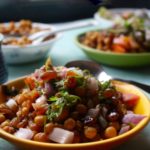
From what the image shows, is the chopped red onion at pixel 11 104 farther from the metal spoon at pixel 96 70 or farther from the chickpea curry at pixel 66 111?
the metal spoon at pixel 96 70

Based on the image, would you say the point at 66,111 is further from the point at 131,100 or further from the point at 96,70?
the point at 96,70

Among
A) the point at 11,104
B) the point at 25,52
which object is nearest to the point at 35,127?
the point at 11,104

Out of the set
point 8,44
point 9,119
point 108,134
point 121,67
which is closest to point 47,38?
point 8,44

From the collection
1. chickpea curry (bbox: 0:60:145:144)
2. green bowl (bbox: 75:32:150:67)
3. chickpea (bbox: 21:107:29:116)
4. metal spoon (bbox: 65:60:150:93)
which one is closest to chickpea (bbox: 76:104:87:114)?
chickpea curry (bbox: 0:60:145:144)

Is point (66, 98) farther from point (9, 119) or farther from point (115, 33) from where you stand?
point (115, 33)

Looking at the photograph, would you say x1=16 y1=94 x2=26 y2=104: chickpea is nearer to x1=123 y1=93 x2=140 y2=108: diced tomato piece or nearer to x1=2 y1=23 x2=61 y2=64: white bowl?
x1=123 y1=93 x2=140 y2=108: diced tomato piece
